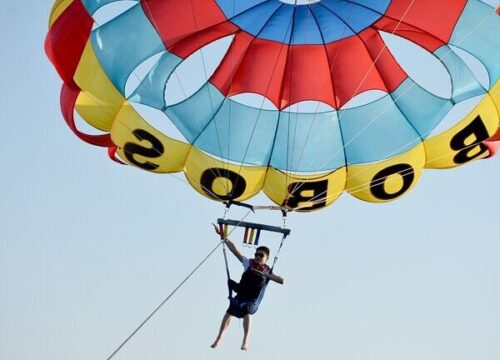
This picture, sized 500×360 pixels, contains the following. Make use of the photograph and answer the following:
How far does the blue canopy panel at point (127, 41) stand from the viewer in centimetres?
981

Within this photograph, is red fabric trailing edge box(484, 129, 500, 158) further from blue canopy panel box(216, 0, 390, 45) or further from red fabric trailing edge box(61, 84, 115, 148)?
red fabric trailing edge box(61, 84, 115, 148)

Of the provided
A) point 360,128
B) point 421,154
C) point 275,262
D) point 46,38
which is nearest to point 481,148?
point 421,154

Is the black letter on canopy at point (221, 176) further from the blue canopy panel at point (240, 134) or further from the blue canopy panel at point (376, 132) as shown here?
the blue canopy panel at point (376, 132)

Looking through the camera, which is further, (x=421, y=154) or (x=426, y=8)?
(x=421, y=154)

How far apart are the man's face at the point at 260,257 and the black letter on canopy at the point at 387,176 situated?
2.01m

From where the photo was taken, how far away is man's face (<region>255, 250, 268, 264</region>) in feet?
29.9

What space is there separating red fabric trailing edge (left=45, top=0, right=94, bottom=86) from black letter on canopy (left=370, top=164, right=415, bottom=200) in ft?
11.6

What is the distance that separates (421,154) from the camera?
34.4 feet

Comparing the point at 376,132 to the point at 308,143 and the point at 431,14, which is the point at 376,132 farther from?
the point at 431,14

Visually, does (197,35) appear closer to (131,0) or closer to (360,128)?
(131,0)

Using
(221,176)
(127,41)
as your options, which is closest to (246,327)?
(221,176)

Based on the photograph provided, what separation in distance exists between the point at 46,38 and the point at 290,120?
2.82m

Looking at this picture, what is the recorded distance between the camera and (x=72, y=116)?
1014 centimetres

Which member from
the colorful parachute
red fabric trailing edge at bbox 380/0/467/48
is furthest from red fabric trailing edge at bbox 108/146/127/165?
red fabric trailing edge at bbox 380/0/467/48
